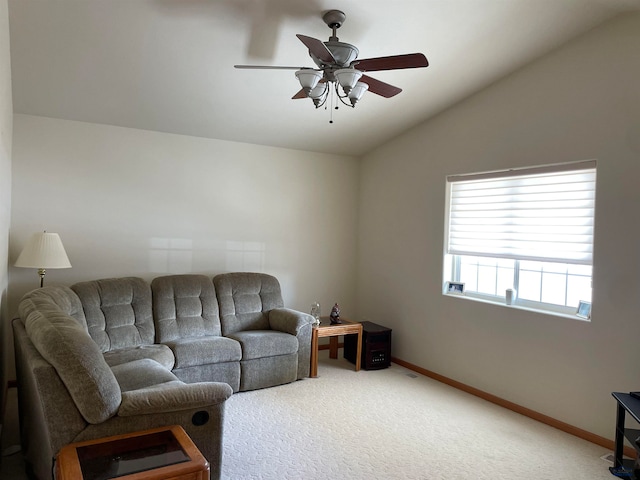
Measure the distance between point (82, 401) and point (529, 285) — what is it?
3411 millimetres

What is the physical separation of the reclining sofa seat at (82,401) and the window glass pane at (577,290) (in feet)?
9.06

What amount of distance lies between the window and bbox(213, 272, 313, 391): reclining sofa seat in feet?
5.30

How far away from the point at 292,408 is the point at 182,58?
9.34 feet

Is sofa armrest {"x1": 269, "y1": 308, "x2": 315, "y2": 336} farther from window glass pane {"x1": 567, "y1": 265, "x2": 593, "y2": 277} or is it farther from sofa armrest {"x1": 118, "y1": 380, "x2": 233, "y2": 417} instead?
window glass pane {"x1": 567, "y1": 265, "x2": 593, "y2": 277}

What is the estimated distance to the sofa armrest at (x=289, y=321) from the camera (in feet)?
13.7

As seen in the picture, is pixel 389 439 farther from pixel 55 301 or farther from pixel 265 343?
pixel 55 301

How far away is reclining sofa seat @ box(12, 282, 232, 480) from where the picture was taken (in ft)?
6.31

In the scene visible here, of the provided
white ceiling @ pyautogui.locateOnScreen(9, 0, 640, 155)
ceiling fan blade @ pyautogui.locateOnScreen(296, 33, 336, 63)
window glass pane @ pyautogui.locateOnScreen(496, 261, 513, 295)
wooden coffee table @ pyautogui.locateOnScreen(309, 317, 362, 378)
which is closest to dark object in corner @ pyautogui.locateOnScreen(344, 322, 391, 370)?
wooden coffee table @ pyautogui.locateOnScreen(309, 317, 362, 378)

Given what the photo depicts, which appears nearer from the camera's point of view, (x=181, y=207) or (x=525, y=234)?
(x=525, y=234)

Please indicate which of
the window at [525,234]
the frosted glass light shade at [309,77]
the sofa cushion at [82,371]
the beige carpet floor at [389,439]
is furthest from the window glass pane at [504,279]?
the sofa cushion at [82,371]

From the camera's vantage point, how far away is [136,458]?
5.88 ft

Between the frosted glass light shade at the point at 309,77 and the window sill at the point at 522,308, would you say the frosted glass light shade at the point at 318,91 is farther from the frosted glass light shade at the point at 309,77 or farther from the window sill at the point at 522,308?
the window sill at the point at 522,308

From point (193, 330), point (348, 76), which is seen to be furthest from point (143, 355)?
point (348, 76)

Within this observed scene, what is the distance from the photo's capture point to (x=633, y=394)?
107 inches
